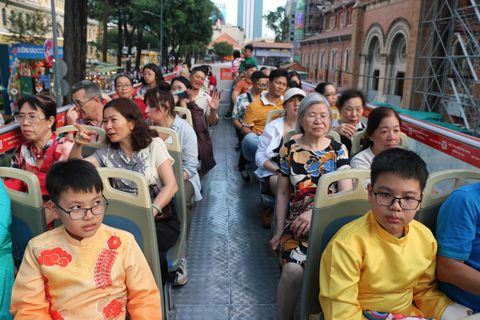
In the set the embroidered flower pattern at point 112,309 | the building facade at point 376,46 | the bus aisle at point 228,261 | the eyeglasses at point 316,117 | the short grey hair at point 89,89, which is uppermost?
the building facade at point 376,46

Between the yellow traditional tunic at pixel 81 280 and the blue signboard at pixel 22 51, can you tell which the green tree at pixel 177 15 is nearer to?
the blue signboard at pixel 22 51

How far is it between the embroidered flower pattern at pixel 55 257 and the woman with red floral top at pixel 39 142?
3.93 ft

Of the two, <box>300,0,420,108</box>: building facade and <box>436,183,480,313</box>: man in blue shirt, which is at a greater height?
<box>300,0,420,108</box>: building facade

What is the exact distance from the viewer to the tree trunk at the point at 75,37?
376 inches

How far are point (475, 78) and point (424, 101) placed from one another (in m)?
4.10

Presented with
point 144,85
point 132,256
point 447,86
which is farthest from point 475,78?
point 132,256

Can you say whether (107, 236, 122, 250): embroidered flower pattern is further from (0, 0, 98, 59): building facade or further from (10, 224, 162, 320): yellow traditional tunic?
(0, 0, 98, 59): building facade

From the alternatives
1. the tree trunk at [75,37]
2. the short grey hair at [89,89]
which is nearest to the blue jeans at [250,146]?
the short grey hair at [89,89]

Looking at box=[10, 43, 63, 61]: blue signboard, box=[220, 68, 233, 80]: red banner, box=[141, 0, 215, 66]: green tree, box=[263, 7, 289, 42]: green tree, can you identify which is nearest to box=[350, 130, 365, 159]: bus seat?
box=[220, 68, 233, 80]: red banner

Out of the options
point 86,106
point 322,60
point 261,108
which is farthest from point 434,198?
point 322,60

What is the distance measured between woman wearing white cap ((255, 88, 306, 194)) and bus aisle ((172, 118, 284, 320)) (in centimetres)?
63

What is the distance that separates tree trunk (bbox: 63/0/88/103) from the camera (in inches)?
376

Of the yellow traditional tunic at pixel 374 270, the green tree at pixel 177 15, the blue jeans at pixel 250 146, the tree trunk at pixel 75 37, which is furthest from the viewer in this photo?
the green tree at pixel 177 15

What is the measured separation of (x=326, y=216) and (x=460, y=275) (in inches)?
26.2
